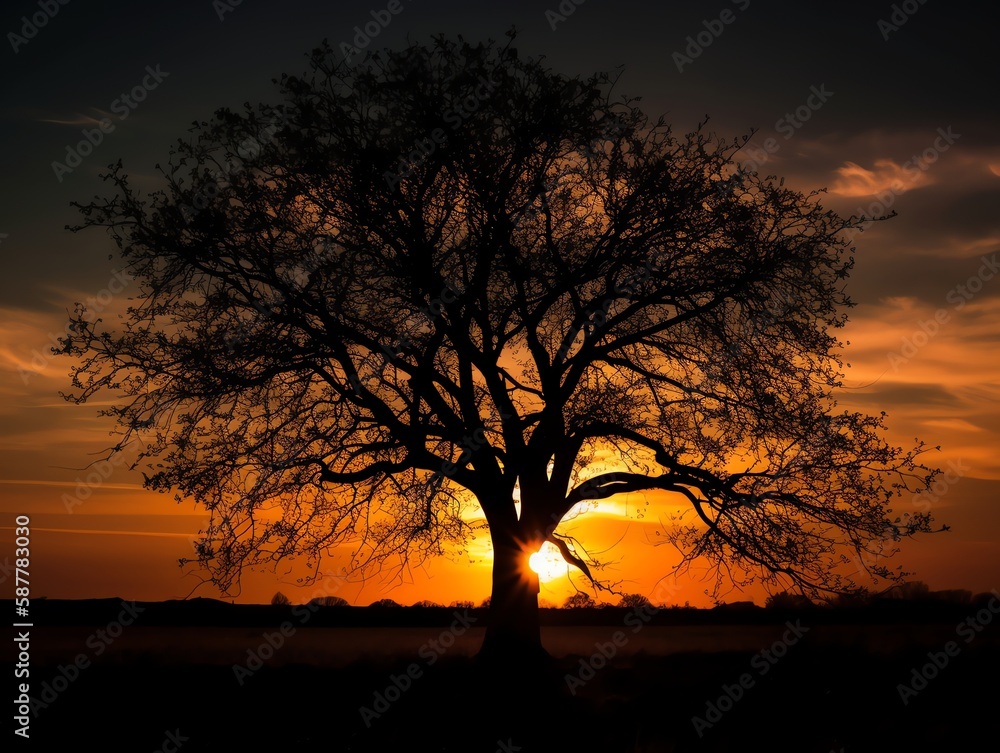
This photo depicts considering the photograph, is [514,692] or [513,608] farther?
[513,608]

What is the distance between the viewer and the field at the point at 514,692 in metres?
12.1

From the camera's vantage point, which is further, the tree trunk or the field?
the tree trunk

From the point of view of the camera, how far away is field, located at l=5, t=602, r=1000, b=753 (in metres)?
12.1

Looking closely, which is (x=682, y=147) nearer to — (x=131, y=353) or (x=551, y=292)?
(x=551, y=292)

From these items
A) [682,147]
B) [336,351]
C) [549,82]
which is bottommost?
[336,351]

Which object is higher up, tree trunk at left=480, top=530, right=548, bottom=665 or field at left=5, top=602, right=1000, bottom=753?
tree trunk at left=480, top=530, right=548, bottom=665

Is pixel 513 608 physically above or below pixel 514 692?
above

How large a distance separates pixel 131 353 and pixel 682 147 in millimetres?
10048

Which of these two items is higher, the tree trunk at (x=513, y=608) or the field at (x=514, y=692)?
the tree trunk at (x=513, y=608)

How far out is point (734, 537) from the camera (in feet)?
51.9

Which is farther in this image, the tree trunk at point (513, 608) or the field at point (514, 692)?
the tree trunk at point (513, 608)

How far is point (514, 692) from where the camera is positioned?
14.5m

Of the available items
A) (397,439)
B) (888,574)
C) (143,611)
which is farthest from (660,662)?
(143,611)

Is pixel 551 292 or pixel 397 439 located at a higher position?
pixel 551 292
